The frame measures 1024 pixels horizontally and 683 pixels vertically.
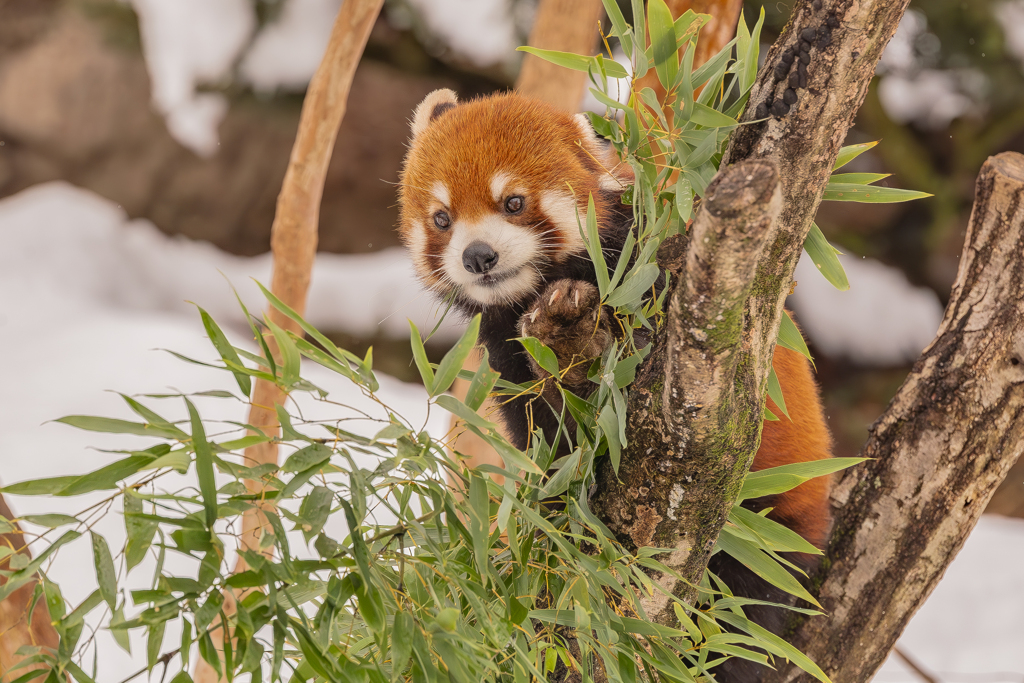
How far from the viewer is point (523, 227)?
51.7 inches

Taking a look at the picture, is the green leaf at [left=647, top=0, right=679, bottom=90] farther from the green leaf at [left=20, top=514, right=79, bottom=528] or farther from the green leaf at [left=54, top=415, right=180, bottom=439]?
the green leaf at [left=20, top=514, right=79, bottom=528]

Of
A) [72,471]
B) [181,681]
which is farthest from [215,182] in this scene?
[181,681]

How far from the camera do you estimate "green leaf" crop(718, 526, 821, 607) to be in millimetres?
902

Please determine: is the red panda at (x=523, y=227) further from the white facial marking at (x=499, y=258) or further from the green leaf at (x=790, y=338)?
the green leaf at (x=790, y=338)

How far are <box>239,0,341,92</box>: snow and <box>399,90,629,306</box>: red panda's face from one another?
81.6 inches

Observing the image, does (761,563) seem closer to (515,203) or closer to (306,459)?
(306,459)

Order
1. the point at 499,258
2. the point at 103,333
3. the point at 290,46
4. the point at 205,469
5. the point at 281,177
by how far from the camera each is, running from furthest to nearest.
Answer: the point at 281,177
the point at 290,46
the point at 103,333
the point at 499,258
the point at 205,469

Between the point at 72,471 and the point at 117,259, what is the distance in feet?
3.54

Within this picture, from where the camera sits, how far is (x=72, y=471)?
7.91 feet

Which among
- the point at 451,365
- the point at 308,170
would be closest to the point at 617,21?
the point at 451,365

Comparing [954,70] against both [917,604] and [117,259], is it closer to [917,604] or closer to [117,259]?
[917,604]

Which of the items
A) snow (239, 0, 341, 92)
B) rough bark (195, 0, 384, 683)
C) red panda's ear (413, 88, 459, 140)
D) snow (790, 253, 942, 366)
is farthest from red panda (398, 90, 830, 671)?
snow (239, 0, 341, 92)

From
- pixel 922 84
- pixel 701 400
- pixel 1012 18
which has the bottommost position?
pixel 701 400

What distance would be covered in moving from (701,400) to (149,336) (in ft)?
8.77
